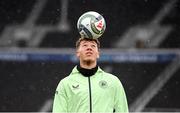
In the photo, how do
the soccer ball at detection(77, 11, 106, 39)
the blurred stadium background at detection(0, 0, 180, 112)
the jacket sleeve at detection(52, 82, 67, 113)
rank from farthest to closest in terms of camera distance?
the blurred stadium background at detection(0, 0, 180, 112)
the soccer ball at detection(77, 11, 106, 39)
the jacket sleeve at detection(52, 82, 67, 113)

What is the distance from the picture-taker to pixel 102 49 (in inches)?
427

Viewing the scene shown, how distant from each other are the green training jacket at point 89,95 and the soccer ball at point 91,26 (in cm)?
26

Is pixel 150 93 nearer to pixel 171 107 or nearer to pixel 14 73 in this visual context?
pixel 171 107

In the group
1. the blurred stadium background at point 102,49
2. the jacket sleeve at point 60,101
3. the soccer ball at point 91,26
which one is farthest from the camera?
the blurred stadium background at point 102,49

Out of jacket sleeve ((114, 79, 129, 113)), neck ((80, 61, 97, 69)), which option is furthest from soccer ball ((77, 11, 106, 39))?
jacket sleeve ((114, 79, 129, 113))

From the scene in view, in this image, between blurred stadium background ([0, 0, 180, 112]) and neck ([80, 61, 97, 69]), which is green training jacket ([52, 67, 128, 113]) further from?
blurred stadium background ([0, 0, 180, 112])

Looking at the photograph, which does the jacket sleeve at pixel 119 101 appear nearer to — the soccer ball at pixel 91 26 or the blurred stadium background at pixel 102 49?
the soccer ball at pixel 91 26

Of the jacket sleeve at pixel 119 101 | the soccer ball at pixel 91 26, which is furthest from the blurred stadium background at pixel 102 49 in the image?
the jacket sleeve at pixel 119 101

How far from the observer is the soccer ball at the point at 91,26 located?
476 cm

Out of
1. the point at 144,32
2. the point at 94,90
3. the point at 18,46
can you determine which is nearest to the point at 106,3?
the point at 144,32

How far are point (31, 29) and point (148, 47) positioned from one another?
1856 mm

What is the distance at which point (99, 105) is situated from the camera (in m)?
4.63

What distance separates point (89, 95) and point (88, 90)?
0.12ft

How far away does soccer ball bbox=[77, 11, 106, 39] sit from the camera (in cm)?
476
